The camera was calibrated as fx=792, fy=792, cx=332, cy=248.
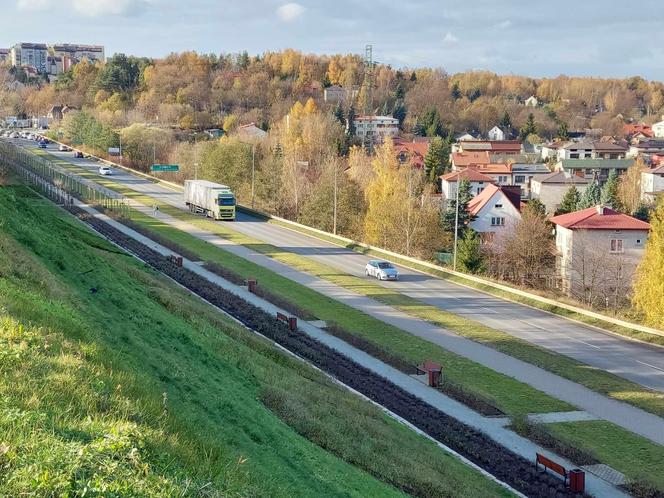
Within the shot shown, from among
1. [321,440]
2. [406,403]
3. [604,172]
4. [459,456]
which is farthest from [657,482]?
[604,172]

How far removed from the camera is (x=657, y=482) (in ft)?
57.5

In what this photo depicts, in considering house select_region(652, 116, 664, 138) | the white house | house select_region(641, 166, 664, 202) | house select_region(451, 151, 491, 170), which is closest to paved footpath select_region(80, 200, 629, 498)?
house select_region(641, 166, 664, 202)

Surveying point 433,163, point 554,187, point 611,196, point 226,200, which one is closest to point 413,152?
point 433,163

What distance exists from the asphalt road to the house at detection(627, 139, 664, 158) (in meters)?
81.4

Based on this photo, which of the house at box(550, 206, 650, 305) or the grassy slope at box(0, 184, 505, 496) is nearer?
the grassy slope at box(0, 184, 505, 496)

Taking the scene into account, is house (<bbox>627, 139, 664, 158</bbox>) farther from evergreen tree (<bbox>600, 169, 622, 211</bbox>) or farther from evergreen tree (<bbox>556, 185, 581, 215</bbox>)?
evergreen tree (<bbox>556, 185, 581, 215</bbox>)

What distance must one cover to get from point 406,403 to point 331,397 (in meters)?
4.21

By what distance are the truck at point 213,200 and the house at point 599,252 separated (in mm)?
24549

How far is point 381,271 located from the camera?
40.7m

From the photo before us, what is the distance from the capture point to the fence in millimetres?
59688

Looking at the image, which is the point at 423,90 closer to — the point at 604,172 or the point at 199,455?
the point at 604,172

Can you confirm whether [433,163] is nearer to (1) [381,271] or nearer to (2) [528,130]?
(1) [381,271]

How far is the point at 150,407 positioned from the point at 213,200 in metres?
51.4

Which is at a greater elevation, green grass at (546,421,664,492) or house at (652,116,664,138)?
house at (652,116,664,138)
